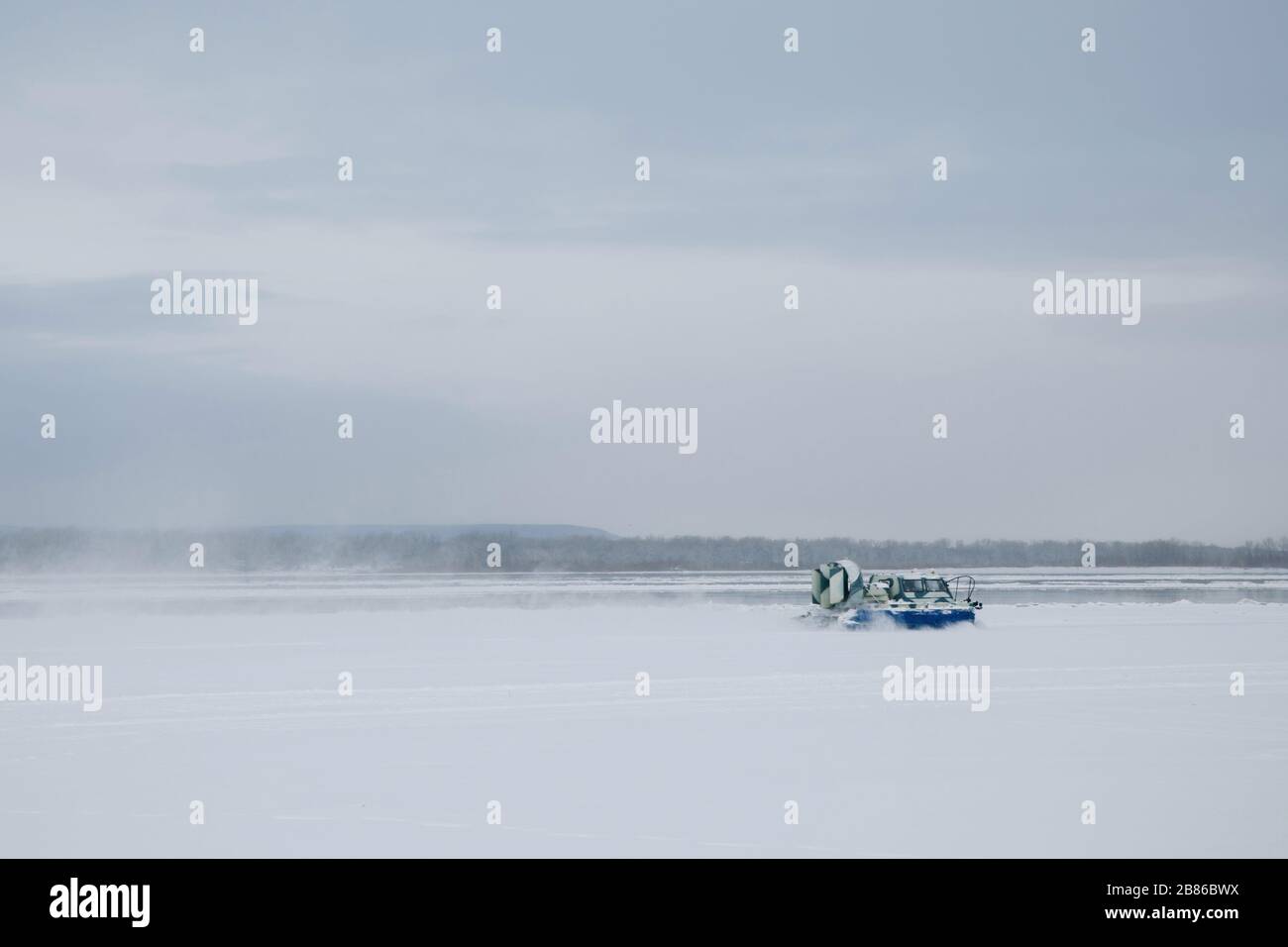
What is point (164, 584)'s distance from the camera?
49.8 meters

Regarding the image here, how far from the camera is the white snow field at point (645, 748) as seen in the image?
987 cm

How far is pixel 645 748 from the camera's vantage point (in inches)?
524

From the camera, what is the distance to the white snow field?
987 centimetres

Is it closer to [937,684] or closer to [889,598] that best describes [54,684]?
[937,684]

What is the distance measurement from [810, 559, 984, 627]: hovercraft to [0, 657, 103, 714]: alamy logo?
15.7 meters

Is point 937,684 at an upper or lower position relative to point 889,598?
lower

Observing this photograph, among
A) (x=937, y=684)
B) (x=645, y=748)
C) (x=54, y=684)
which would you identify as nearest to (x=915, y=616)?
(x=937, y=684)
